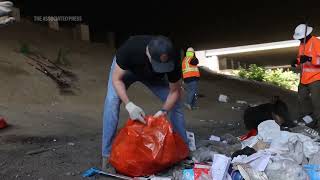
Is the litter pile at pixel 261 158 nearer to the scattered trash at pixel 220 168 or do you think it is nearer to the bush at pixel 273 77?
the scattered trash at pixel 220 168

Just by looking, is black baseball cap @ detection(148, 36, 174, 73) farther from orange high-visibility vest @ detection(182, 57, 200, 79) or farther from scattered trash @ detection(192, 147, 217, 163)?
orange high-visibility vest @ detection(182, 57, 200, 79)

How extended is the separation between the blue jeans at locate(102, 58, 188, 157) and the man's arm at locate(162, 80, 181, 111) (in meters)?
0.18

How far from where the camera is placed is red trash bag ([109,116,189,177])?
4051 mm

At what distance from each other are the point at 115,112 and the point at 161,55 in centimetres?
83

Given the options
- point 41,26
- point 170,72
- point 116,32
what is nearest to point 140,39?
point 170,72

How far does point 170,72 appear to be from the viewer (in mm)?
4090

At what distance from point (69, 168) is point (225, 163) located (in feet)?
5.03

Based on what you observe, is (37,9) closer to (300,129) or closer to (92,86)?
(92,86)

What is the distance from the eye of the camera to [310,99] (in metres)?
7.23

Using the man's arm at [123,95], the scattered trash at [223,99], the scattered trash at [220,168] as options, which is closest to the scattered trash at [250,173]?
the scattered trash at [220,168]

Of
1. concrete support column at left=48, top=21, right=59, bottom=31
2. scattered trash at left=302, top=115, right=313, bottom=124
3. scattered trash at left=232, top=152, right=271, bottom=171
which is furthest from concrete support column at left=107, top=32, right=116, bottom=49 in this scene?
scattered trash at left=232, top=152, right=271, bottom=171

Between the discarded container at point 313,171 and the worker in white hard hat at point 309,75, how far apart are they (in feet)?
7.99

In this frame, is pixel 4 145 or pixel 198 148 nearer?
pixel 198 148

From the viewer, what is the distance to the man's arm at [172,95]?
4.29 metres
